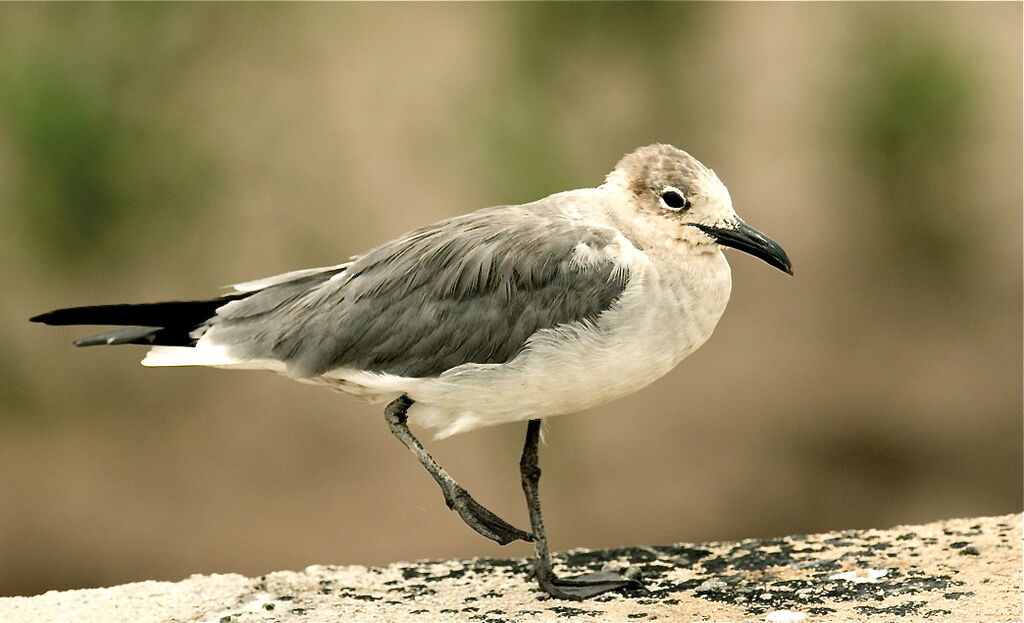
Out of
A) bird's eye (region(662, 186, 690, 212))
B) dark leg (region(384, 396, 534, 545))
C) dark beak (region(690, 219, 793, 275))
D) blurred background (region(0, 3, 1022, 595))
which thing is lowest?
dark leg (region(384, 396, 534, 545))

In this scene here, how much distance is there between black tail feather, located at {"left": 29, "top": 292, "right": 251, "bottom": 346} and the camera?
16.3 feet

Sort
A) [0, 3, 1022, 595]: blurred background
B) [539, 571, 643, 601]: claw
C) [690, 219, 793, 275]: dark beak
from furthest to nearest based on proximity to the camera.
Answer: [0, 3, 1022, 595]: blurred background
[539, 571, 643, 601]: claw
[690, 219, 793, 275]: dark beak

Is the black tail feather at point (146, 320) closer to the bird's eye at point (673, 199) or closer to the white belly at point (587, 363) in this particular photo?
the white belly at point (587, 363)

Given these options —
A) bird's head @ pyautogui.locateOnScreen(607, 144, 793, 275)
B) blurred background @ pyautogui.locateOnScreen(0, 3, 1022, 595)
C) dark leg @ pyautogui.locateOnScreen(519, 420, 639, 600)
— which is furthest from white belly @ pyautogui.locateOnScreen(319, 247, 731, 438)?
blurred background @ pyautogui.locateOnScreen(0, 3, 1022, 595)

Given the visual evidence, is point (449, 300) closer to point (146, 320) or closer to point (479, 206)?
point (146, 320)

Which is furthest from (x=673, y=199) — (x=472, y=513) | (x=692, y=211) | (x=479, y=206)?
(x=479, y=206)

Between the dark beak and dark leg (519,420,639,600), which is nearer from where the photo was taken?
the dark beak

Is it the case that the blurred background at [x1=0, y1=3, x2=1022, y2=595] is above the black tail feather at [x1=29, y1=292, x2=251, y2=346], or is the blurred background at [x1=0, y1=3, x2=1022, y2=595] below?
above

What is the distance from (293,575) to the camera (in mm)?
5352

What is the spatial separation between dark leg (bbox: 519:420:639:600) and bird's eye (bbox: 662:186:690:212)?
98 cm

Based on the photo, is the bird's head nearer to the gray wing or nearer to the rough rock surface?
the gray wing

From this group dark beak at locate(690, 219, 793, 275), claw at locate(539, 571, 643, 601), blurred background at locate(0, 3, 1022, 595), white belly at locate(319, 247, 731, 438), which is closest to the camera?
white belly at locate(319, 247, 731, 438)

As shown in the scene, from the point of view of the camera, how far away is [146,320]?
5109mm

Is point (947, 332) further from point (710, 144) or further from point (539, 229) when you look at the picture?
point (539, 229)
